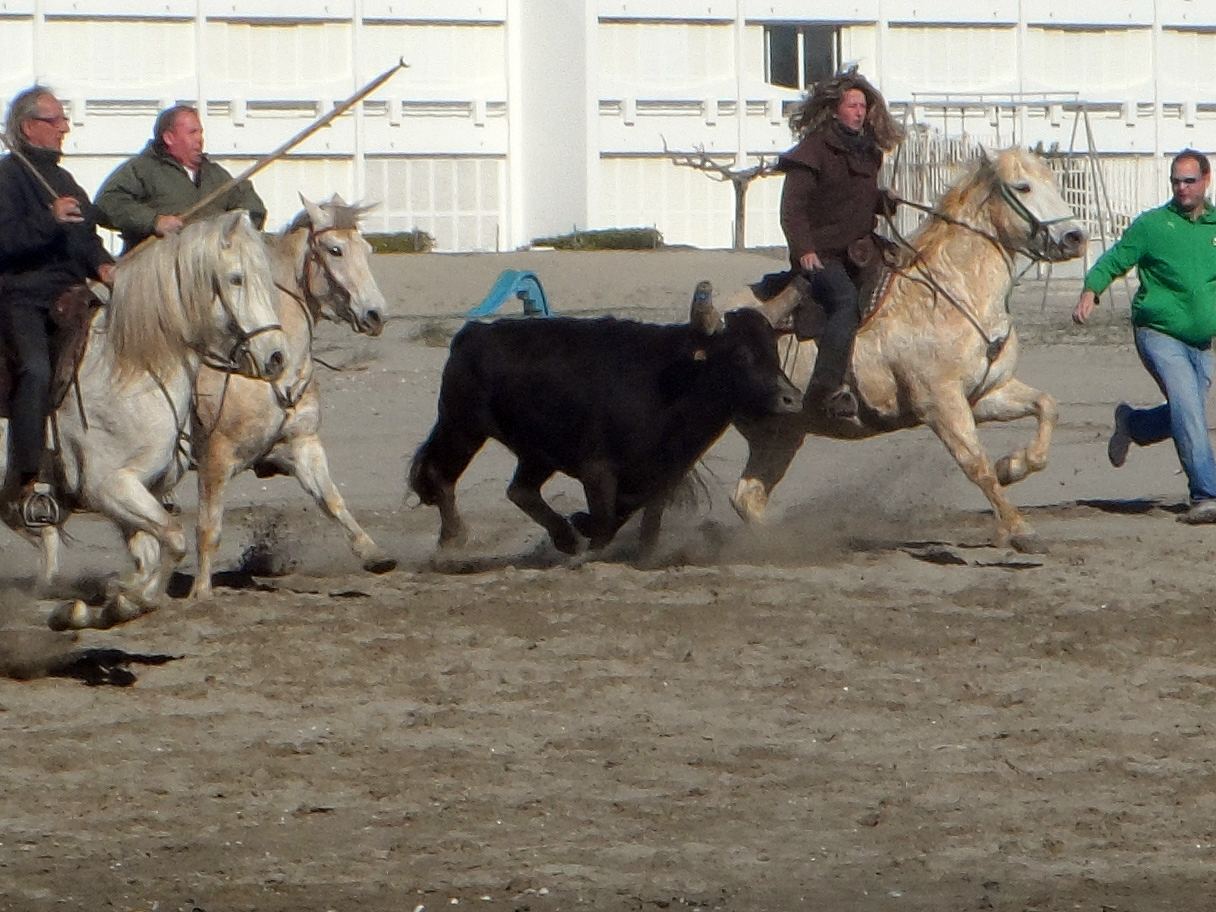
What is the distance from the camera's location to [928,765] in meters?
6.79

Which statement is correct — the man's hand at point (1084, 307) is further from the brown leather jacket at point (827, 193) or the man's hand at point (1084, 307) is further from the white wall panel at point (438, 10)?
the white wall panel at point (438, 10)

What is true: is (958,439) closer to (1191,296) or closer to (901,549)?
(901,549)

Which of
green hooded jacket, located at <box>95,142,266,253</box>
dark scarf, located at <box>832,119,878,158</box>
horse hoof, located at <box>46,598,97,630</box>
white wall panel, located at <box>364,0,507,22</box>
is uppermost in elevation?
white wall panel, located at <box>364,0,507,22</box>

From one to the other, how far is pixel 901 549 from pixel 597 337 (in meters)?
1.94

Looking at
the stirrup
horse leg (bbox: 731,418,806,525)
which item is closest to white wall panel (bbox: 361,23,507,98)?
horse leg (bbox: 731,418,806,525)

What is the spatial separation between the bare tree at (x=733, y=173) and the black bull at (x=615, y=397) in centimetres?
2991

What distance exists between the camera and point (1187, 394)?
11594mm

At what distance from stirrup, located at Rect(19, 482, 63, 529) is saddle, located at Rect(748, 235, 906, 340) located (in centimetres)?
380

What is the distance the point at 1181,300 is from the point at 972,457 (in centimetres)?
202

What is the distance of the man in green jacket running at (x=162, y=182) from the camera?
9.59m

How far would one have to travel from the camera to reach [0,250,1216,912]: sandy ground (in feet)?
18.8

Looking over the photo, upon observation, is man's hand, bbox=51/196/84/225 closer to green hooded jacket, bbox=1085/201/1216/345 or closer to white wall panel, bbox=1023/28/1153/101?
green hooded jacket, bbox=1085/201/1216/345

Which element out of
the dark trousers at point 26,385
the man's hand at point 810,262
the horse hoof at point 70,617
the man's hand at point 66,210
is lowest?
the horse hoof at point 70,617

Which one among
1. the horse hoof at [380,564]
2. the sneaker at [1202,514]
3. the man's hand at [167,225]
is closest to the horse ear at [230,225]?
the man's hand at [167,225]
